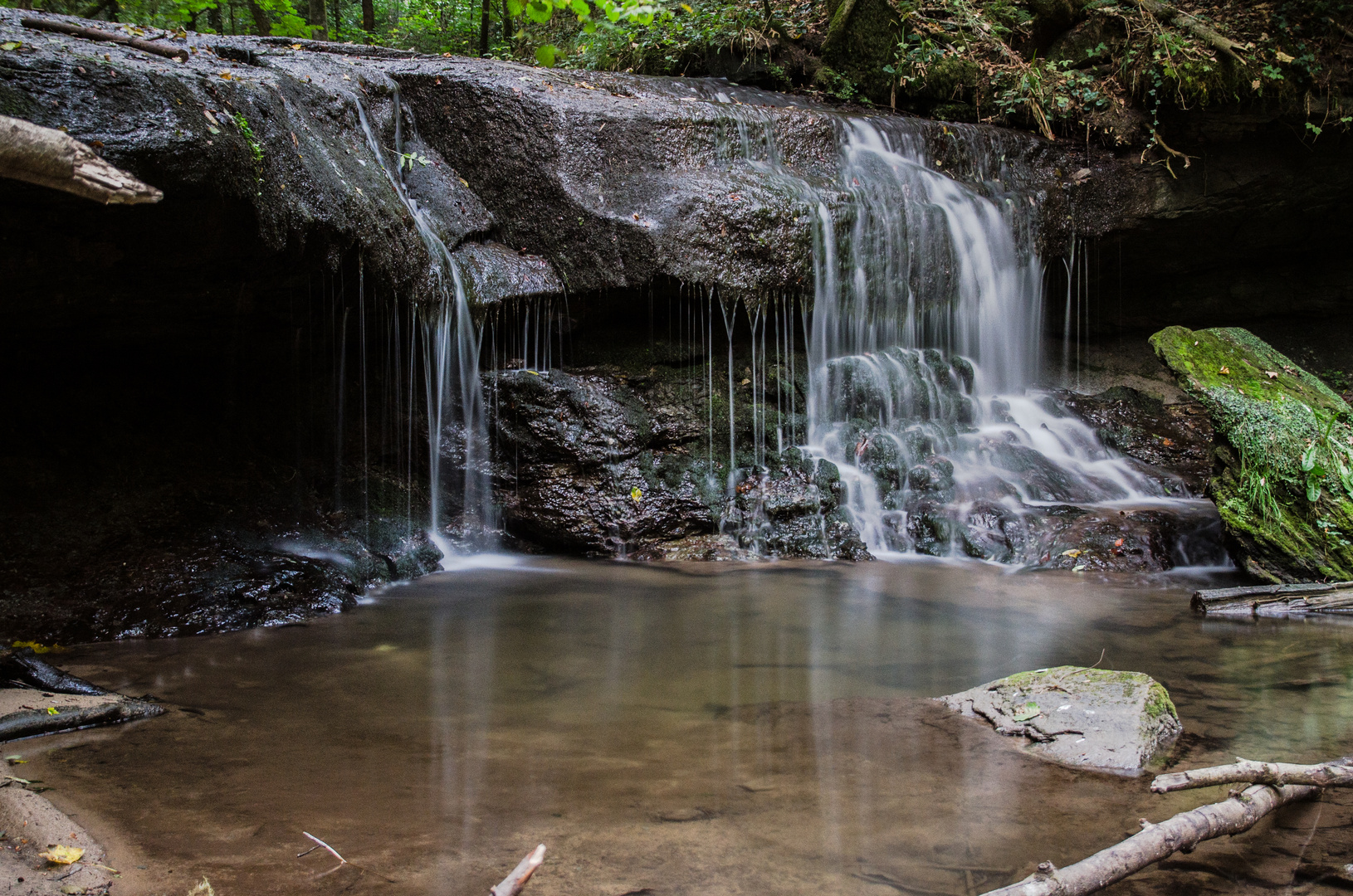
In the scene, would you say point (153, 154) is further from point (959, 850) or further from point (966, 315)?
point (966, 315)

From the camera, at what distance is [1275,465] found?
6160 millimetres

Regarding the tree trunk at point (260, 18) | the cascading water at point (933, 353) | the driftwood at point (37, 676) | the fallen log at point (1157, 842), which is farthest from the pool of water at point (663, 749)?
the tree trunk at point (260, 18)

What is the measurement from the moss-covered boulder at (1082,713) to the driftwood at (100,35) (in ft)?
18.1

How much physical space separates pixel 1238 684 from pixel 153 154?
18.4 ft

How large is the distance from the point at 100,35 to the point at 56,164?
3906 mm

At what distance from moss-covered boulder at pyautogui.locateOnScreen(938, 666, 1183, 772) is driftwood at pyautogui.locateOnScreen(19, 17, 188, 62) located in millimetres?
5521

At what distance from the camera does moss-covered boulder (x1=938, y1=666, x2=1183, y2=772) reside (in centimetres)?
313

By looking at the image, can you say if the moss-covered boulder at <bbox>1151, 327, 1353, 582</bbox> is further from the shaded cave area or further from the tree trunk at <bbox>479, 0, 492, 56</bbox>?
the tree trunk at <bbox>479, 0, 492, 56</bbox>

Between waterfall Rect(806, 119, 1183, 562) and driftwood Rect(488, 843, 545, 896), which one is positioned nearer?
driftwood Rect(488, 843, 545, 896)

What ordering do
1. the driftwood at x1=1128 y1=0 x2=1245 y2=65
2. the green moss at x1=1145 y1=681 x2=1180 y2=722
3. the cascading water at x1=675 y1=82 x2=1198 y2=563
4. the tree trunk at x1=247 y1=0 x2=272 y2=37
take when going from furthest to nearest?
the tree trunk at x1=247 y1=0 x2=272 y2=37
the driftwood at x1=1128 y1=0 x2=1245 y2=65
the cascading water at x1=675 y1=82 x2=1198 y2=563
the green moss at x1=1145 y1=681 x2=1180 y2=722

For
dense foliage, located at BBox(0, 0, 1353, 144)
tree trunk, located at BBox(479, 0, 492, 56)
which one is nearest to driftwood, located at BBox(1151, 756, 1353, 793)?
dense foliage, located at BBox(0, 0, 1353, 144)

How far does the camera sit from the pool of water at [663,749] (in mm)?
2438

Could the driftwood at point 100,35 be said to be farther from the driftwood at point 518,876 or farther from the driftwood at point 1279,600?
the driftwood at point 1279,600

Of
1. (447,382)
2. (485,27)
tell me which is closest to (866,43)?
(485,27)
